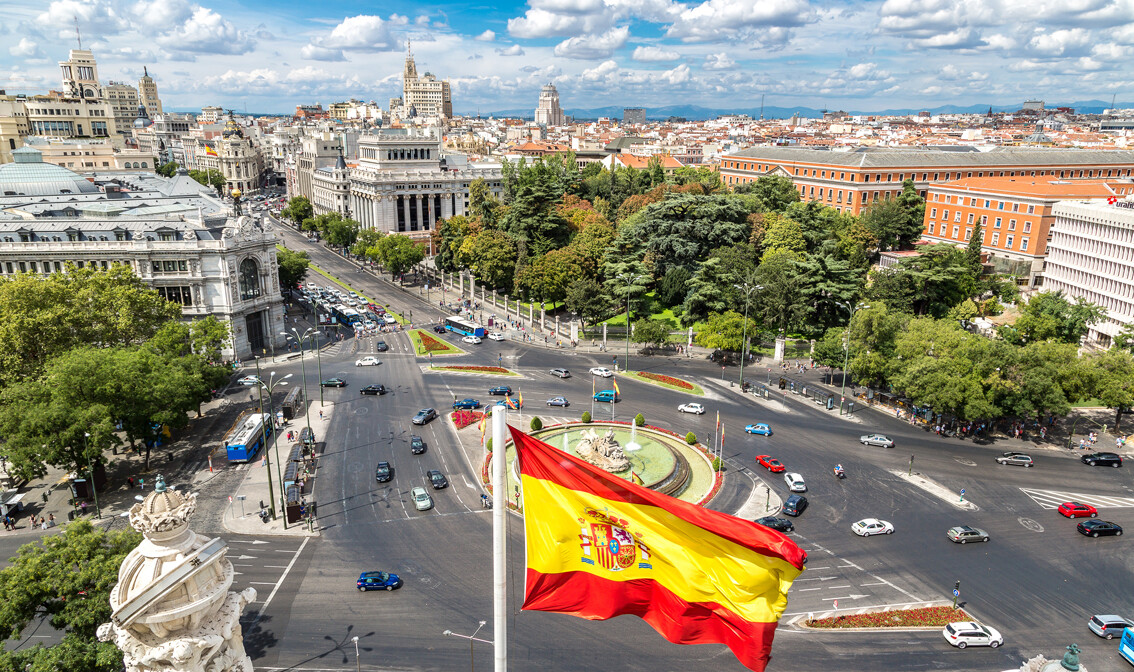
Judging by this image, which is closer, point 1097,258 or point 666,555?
point 666,555

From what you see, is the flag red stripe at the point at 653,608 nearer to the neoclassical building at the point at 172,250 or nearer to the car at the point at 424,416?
the car at the point at 424,416

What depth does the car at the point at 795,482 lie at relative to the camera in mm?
43031

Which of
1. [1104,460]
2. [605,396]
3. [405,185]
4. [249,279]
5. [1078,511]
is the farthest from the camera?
[405,185]

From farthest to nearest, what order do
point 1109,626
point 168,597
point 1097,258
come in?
point 1097,258 → point 1109,626 → point 168,597

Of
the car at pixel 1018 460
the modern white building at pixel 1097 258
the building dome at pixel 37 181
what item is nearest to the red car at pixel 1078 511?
the car at pixel 1018 460

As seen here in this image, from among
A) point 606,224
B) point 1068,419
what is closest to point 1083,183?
point 1068,419

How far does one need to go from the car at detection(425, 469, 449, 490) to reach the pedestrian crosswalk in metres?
37.5

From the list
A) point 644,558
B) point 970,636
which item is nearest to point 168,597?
point 644,558

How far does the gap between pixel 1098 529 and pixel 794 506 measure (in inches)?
655

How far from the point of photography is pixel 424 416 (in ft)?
178

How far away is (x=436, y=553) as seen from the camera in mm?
36500

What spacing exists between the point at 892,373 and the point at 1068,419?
579 inches

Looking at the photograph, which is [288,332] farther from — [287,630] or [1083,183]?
[1083,183]

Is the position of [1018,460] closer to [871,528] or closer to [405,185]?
[871,528]
